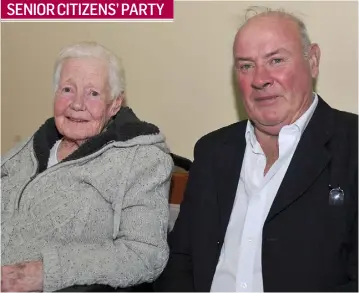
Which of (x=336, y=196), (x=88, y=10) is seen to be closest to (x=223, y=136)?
(x=336, y=196)

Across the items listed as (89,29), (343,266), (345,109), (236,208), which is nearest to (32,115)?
(89,29)

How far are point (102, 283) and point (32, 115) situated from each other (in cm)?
117

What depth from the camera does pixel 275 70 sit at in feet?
5.56

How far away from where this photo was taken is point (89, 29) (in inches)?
95.3

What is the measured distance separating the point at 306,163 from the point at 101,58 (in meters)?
0.82

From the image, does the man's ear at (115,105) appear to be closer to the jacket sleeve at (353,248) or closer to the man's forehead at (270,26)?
the man's forehead at (270,26)

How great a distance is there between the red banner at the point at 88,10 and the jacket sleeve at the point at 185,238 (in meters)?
0.71

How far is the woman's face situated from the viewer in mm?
1934

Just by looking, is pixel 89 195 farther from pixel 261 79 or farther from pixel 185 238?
pixel 261 79

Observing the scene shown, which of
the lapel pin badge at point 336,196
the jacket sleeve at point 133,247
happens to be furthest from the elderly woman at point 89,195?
the lapel pin badge at point 336,196

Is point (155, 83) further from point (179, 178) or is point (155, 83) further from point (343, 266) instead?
point (343, 266)

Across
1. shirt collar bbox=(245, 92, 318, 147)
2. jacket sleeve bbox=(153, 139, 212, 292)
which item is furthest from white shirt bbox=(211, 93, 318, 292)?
jacket sleeve bbox=(153, 139, 212, 292)

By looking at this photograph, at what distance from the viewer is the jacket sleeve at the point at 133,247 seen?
1677 millimetres

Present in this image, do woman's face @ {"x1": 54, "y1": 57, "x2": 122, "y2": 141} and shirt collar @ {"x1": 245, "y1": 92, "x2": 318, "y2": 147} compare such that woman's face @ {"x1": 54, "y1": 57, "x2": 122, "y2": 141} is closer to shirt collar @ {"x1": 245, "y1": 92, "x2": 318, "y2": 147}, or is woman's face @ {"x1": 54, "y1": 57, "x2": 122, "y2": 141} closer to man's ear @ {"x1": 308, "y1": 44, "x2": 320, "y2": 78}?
shirt collar @ {"x1": 245, "y1": 92, "x2": 318, "y2": 147}
